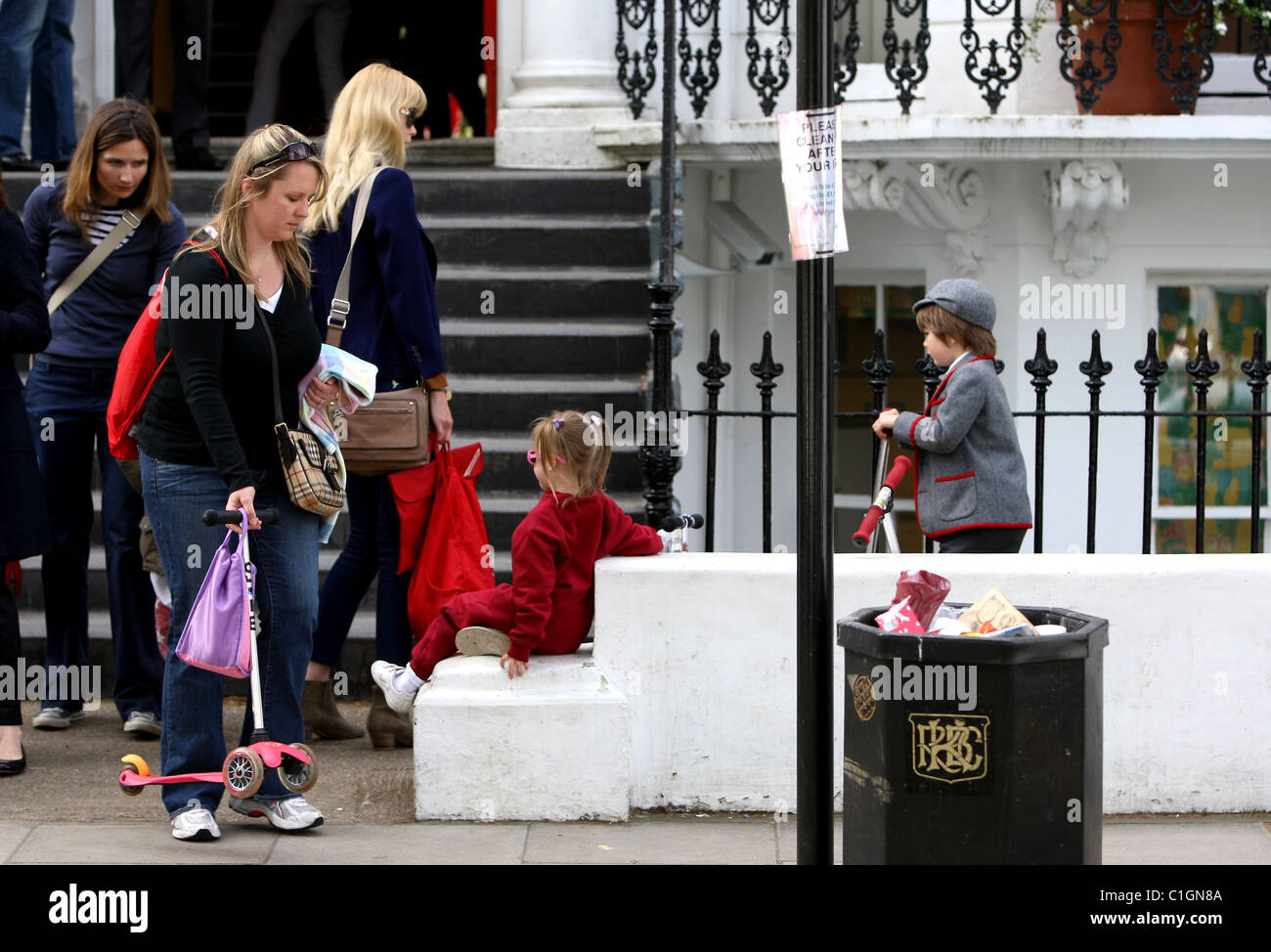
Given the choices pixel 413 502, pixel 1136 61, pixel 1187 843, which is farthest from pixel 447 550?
pixel 1136 61

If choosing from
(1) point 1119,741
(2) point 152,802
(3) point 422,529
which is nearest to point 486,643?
(3) point 422,529

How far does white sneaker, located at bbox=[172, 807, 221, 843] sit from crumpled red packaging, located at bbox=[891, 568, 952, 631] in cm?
206

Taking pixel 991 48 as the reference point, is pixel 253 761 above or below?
below

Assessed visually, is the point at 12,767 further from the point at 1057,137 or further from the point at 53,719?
the point at 1057,137

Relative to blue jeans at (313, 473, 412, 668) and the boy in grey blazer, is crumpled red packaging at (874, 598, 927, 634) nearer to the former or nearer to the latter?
the boy in grey blazer

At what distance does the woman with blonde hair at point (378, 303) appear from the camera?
546 centimetres

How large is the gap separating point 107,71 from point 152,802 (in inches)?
235

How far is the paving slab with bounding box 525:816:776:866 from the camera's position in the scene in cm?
472

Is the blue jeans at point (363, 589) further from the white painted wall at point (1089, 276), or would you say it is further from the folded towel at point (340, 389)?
the white painted wall at point (1089, 276)

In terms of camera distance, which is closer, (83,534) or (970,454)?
(970,454)

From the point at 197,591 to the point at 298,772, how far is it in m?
0.60

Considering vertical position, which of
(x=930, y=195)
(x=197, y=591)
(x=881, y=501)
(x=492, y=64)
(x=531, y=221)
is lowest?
(x=197, y=591)

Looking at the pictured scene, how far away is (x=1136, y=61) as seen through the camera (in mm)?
8039

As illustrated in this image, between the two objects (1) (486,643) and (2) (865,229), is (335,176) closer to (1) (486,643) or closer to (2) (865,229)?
(1) (486,643)
